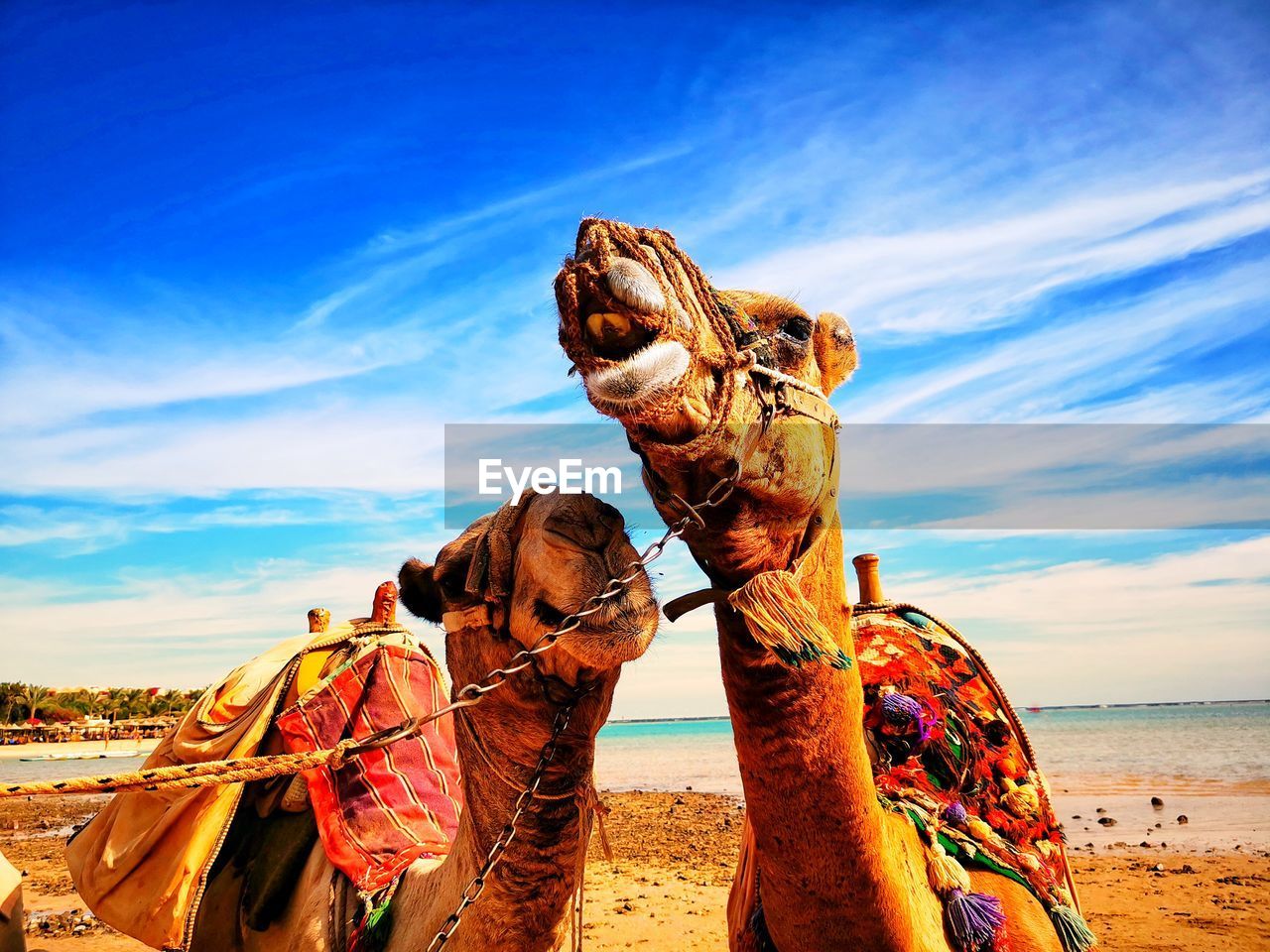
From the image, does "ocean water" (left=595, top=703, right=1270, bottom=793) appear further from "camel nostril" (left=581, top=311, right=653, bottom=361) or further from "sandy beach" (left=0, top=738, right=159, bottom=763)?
"sandy beach" (left=0, top=738, right=159, bottom=763)

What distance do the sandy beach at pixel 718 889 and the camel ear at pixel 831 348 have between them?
21.6 feet

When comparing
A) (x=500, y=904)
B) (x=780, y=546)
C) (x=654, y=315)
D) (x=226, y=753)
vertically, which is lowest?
(x=500, y=904)

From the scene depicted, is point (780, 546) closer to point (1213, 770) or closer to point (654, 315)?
point (654, 315)

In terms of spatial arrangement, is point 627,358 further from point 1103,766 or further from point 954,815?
point 1103,766

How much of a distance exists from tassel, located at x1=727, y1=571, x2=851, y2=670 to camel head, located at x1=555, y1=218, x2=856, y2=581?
0.08m

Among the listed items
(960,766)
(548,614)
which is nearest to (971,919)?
(960,766)

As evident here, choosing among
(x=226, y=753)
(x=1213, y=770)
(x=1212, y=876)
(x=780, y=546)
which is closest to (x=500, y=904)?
(x=780, y=546)

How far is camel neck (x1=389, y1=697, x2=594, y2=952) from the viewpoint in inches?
83.1

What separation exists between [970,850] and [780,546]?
1310 millimetres

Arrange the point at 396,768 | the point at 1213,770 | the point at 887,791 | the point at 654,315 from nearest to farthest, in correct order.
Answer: the point at 654,315 → the point at 887,791 → the point at 396,768 → the point at 1213,770

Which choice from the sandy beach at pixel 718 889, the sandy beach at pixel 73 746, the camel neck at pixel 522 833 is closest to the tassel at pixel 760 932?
the camel neck at pixel 522 833

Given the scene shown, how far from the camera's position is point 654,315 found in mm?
1862

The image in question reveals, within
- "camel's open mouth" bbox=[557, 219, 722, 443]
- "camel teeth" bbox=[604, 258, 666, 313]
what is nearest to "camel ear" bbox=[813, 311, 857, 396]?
"camel's open mouth" bbox=[557, 219, 722, 443]

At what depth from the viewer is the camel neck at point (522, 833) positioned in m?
2.11
